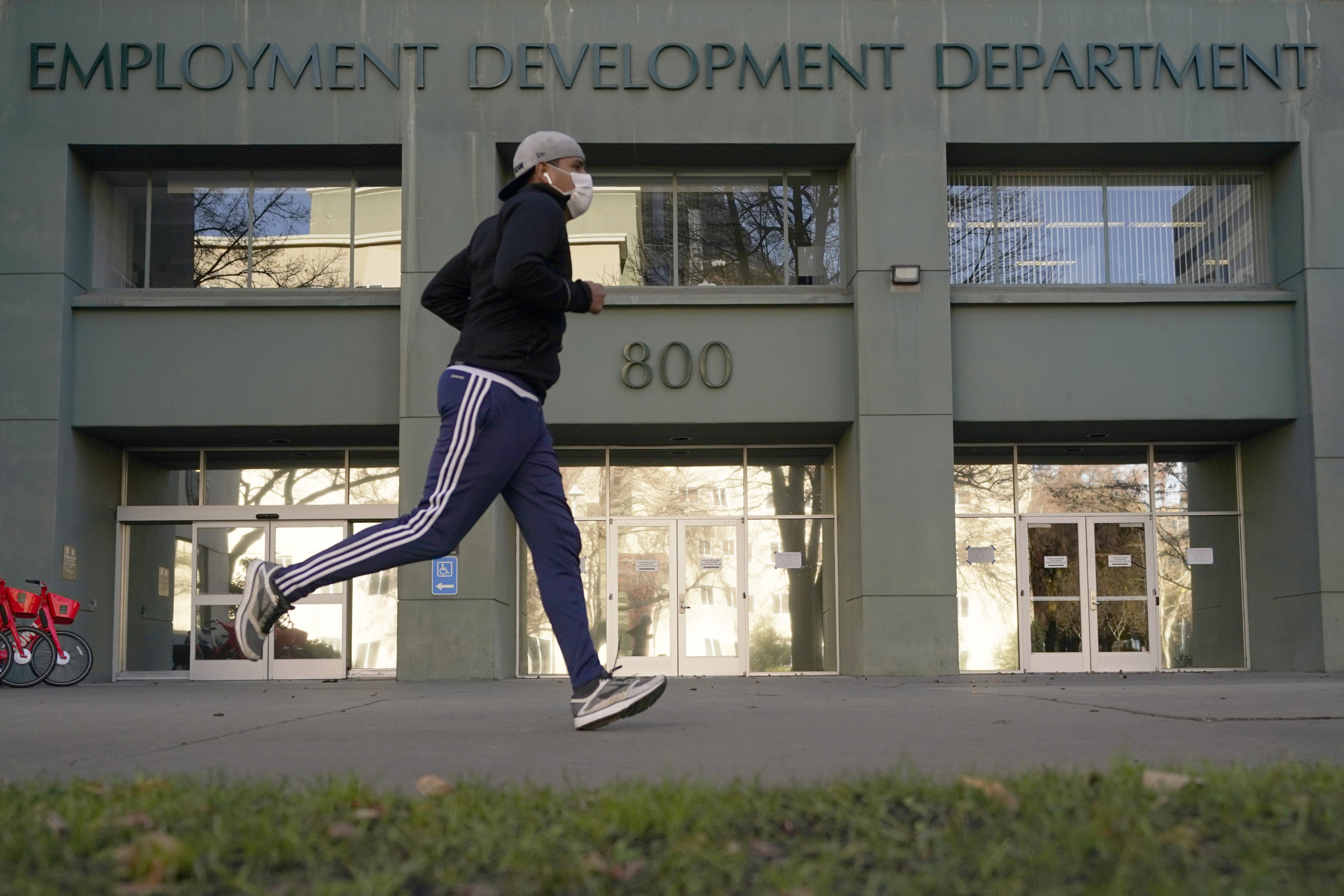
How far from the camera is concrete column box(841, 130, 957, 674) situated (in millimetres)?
15469

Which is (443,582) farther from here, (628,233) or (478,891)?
→ (478,891)

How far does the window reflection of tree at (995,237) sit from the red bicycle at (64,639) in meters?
11.0

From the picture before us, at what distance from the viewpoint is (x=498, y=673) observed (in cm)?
1546

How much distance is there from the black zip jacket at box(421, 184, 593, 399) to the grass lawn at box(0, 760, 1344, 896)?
Answer: 221 centimetres

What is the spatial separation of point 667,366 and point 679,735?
11.2 m

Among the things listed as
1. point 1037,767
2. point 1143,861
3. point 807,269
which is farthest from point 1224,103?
point 1143,861

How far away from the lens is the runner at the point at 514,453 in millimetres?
4910

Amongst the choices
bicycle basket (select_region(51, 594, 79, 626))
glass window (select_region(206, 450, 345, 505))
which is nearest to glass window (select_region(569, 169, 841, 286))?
glass window (select_region(206, 450, 345, 505))

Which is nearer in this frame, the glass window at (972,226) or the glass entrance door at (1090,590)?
the glass window at (972,226)

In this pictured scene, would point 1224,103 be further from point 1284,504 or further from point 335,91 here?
point 335,91

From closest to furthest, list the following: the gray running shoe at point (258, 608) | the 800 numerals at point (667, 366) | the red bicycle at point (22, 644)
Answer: the gray running shoe at point (258, 608), the red bicycle at point (22, 644), the 800 numerals at point (667, 366)

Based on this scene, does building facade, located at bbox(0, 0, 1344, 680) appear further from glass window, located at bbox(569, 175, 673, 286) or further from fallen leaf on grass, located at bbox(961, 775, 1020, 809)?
fallen leaf on grass, located at bbox(961, 775, 1020, 809)

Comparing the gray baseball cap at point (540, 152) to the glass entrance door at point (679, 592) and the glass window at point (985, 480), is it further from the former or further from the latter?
the glass window at point (985, 480)

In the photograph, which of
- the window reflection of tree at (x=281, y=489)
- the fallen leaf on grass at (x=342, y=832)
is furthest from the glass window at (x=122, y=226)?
the fallen leaf on grass at (x=342, y=832)
